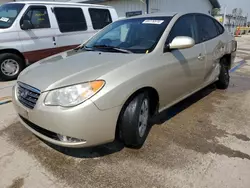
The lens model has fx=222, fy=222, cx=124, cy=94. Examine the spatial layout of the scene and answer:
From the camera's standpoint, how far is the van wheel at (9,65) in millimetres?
5580

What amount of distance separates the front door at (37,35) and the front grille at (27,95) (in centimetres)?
364

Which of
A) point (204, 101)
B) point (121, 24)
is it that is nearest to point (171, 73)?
point (121, 24)

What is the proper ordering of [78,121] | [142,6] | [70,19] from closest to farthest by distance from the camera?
[78,121]
[70,19]
[142,6]

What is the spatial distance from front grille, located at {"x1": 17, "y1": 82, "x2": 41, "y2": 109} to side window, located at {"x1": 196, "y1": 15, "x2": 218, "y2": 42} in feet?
8.95

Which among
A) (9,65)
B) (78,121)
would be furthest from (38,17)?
(78,121)

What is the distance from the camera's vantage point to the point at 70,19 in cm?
655

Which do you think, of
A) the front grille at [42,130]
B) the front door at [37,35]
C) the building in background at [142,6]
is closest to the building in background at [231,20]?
the building in background at [142,6]

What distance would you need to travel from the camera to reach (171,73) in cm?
294

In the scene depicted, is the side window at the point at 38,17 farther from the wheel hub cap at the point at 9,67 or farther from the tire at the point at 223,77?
the tire at the point at 223,77

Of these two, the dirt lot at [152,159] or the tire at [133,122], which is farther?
the tire at [133,122]

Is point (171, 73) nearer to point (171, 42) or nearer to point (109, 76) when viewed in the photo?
point (171, 42)

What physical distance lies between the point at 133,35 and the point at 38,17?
3.80 m

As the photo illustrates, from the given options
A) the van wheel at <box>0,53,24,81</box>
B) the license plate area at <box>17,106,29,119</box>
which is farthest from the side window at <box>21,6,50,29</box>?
the license plate area at <box>17,106,29,119</box>

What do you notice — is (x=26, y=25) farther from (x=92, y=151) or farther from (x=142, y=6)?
(x=142, y=6)
